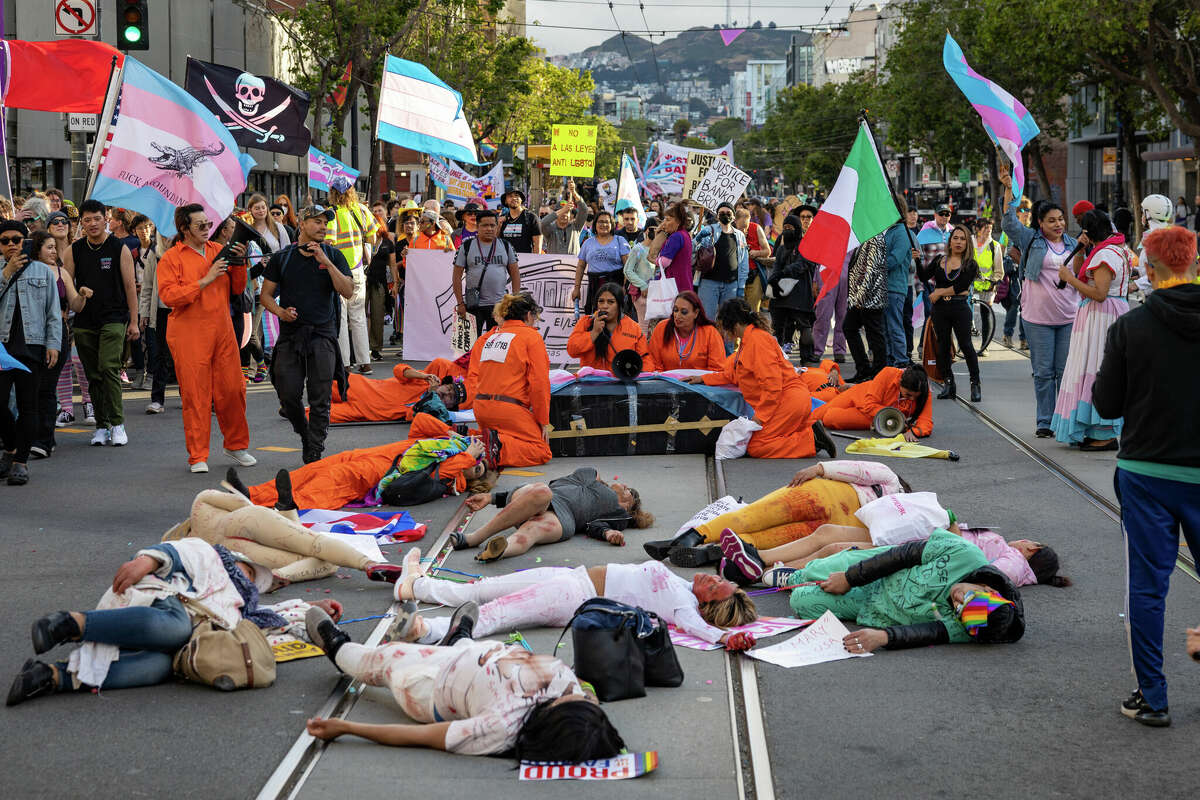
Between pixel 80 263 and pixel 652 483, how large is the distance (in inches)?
222

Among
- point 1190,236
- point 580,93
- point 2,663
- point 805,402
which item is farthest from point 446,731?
point 580,93

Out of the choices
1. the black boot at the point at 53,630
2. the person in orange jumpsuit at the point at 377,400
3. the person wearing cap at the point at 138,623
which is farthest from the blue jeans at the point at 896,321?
the black boot at the point at 53,630

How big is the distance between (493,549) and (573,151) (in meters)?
25.7

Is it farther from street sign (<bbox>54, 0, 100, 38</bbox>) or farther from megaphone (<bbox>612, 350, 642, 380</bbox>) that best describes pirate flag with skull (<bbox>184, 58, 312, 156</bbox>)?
megaphone (<bbox>612, 350, 642, 380</bbox>)

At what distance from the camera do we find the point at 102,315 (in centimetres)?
1238

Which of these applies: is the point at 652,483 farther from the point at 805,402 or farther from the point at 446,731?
the point at 446,731

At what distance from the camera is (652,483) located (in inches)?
419

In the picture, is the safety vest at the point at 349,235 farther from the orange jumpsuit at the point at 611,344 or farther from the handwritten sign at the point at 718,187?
the handwritten sign at the point at 718,187

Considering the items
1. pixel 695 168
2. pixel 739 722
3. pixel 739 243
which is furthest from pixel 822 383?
pixel 739 722

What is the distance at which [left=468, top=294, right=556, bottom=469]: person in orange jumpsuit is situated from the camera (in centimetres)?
1070

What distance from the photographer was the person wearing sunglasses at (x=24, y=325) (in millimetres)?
11148

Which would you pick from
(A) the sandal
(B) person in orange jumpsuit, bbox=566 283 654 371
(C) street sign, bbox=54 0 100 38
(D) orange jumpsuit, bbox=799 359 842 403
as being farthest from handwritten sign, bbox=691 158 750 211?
(A) the sandal

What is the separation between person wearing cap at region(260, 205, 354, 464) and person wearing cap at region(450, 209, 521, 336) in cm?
497

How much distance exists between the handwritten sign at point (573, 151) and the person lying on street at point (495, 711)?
91.2 ft
